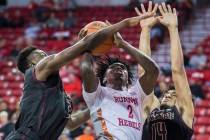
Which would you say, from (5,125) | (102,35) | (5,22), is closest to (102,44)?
(102,35)

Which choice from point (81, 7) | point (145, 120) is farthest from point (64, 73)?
point (145, 120)

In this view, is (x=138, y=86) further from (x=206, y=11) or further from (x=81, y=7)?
(x=81, y=7)

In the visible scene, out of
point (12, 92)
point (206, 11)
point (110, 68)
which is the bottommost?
point (12, 92)

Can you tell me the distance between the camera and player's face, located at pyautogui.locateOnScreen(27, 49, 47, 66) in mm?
5375

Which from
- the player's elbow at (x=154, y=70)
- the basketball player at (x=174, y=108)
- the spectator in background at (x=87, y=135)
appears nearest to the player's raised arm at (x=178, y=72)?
the basketball player at (x=174, y=108)

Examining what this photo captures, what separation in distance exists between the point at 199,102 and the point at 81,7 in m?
7.73

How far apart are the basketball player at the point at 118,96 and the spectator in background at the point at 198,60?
342 inches

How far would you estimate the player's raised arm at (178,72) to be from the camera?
17.8ft

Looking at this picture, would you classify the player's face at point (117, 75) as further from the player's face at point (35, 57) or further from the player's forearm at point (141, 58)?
the player's face at point (35, 57)

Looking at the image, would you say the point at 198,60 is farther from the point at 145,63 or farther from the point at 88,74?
the point at 88,74

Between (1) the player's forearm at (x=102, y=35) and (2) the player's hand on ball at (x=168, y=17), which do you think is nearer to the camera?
(1) the player's forearm at (x=102, y=35)

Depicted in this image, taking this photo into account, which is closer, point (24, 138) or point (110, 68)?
point (24, 138)

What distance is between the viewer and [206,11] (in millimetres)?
17578

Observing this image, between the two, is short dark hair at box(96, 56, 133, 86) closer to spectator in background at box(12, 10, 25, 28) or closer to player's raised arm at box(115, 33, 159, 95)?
player's raised arm at box(115, 33, 159, 95)
